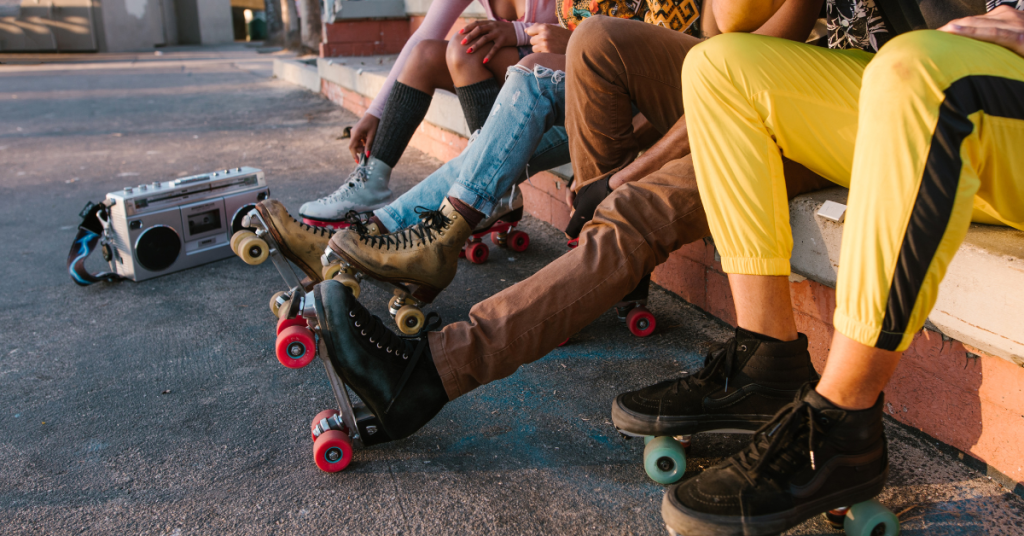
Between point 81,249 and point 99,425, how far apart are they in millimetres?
1214

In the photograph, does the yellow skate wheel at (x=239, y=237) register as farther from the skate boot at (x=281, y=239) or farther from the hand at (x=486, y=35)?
the hand at (x=486, y=35)

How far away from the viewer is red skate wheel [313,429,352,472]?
1438 mm

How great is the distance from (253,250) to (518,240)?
1.09m

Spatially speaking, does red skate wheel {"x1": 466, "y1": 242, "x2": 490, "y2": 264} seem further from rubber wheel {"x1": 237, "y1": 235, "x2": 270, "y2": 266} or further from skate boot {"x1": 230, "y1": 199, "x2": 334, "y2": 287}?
rubber wheel {"x1": 237, "y1": 235, "x2": 270, "y2": 266}

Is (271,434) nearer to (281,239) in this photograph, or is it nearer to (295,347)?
(295,347)

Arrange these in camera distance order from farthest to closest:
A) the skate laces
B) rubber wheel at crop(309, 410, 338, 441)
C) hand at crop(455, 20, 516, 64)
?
hand at crop(455, 20, 516, 64) < rubber wheel at crop(309, 410, 338, 441) < the skate laces

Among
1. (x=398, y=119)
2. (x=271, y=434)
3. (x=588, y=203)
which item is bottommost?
(x=271, y=434)

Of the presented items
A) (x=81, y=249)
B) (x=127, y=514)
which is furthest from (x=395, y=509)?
(x=81, y=249)

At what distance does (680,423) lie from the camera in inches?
55.2

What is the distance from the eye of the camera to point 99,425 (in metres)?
1.69

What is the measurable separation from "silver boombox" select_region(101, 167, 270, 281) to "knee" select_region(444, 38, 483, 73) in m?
1.05

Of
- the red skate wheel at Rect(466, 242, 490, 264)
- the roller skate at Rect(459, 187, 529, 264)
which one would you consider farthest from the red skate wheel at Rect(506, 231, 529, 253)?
the red skate wheel at Rect(466, 242, 490, 264)

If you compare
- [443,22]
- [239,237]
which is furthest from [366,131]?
[239,237]

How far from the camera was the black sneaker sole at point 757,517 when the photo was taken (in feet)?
3.77
